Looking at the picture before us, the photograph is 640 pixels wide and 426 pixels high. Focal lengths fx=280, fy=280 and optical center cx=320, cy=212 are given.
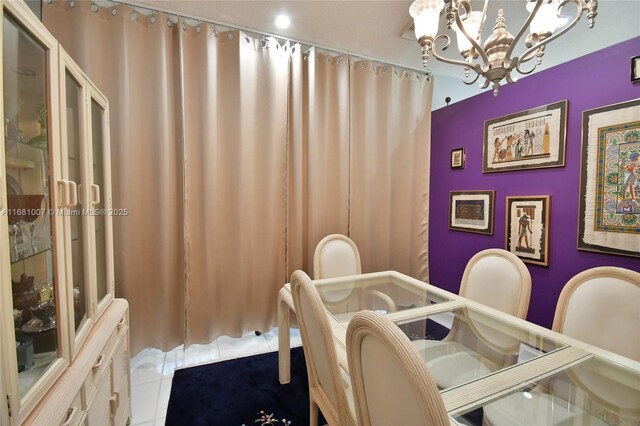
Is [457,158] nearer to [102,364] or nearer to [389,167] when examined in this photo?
[389,167]

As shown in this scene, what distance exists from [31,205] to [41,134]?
0.84 ft

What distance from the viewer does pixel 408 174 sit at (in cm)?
305

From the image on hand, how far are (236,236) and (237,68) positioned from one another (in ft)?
4.59

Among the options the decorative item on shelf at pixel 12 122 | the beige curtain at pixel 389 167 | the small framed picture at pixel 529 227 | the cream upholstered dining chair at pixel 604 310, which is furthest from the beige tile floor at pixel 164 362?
the small framed picture at pixel 529 227

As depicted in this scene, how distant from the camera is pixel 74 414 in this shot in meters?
0.93

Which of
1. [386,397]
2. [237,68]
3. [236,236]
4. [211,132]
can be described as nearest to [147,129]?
[211,132]

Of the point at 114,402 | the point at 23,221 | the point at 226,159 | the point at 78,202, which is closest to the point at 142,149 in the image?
the point at 226,159

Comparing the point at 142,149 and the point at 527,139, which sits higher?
the point at 527,139

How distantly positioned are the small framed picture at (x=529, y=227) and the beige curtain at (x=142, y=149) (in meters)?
2.78

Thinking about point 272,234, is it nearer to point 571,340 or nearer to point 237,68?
point 237,68

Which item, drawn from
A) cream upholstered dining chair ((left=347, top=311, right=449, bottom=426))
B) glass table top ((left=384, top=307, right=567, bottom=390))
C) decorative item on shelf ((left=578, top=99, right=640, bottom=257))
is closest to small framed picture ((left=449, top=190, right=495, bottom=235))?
decorative item on shelf ((left=578, top=99, right=640, bottom=257))

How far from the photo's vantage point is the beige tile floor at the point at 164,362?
5.68 ft

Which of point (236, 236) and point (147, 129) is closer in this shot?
point (147, 129)

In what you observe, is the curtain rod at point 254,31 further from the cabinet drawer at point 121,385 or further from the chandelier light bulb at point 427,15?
the cabinet drawer at point 121,385
